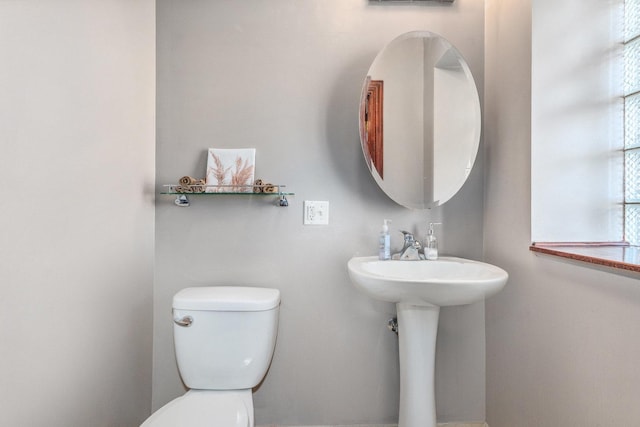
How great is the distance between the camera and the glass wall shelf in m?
1.44

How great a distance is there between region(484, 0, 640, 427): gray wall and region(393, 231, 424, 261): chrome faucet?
0.35 meters

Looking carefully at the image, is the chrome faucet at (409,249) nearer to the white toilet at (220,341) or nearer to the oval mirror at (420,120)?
the oval mirror at (420,120)

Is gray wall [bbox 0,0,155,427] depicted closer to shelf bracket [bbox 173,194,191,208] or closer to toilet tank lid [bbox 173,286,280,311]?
shelf bracket [bbox 173,194,191,208]

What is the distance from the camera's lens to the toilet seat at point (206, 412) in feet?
3.42

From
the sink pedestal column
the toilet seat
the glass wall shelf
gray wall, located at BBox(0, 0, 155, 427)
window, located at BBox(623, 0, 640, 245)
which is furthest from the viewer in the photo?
the glass wall shelf

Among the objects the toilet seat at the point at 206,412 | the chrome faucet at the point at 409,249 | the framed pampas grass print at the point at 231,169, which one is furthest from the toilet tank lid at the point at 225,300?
the chrome faucet at the point at 409,249

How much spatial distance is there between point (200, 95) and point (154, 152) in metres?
0.33

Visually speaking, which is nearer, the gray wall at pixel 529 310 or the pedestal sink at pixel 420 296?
the gray wall at pixel 529 310

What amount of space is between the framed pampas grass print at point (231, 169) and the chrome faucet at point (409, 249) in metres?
0.70

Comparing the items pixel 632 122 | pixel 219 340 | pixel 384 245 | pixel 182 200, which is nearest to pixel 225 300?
pixel 219 340

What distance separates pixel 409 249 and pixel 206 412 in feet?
3.17

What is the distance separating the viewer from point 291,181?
1.54 m

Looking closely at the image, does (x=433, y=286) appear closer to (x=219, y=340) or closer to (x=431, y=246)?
(x=431, y=246)

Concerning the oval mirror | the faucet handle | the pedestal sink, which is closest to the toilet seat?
the pedestal sink
